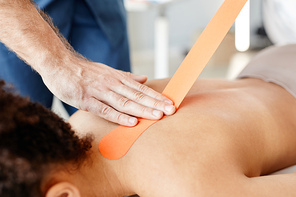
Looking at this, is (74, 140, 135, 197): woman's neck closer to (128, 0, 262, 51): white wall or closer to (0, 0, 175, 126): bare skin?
(0, 0, 175, 126): bare skin

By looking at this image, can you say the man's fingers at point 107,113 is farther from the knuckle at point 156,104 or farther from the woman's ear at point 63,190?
the woman's ear at point 63,190

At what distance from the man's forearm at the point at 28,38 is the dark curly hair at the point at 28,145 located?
22cm

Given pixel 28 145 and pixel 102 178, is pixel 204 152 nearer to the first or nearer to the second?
pixel 102 178

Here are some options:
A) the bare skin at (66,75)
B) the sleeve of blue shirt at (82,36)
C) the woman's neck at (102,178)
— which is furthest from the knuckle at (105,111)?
the sleeve of blue shirt at (82,36)

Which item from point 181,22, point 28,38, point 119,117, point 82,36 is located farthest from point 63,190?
point 181,22

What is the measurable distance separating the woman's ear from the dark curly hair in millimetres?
23

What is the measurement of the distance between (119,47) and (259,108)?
75 cm

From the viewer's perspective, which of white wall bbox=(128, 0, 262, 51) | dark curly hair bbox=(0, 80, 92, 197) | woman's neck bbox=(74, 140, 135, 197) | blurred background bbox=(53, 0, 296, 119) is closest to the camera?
Result: dark curly hair bbox=(0, 80, 92, 197)

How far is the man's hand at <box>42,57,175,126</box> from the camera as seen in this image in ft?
2.94

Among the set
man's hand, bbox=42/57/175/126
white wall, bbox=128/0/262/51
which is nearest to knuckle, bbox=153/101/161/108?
man's hand, bbox=42/57/175/126

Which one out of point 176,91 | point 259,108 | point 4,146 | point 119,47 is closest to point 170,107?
point 176,91

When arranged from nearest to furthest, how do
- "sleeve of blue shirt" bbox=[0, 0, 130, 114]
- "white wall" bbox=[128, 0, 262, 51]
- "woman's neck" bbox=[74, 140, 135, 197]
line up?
"woman's neck" bbox=[74, 140, 135, 197]
"sleeve of blue shirt" bbox=[0, 0, 130, 114]
"white wall" bbox=[128, 0, 262, 51]

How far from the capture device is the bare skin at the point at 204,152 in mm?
725

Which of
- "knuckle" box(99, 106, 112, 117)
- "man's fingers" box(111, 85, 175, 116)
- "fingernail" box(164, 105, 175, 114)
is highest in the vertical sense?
"fingernail" box(164, 105, 175, 114)
